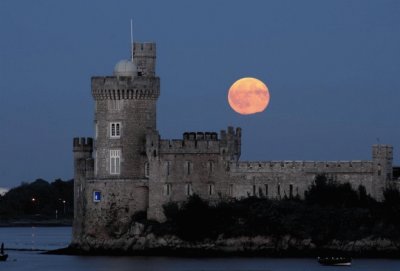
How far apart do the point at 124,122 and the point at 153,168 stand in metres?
3.61

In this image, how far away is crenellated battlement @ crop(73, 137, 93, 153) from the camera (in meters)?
129

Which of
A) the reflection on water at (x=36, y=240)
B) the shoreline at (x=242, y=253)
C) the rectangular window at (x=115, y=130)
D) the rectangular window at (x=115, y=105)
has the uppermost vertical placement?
the rectangular window at (x=115, y=105)

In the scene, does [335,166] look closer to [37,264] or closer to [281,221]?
[281,221]

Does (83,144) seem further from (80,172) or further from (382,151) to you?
(382,151)

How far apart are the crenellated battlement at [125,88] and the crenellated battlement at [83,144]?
4.88m

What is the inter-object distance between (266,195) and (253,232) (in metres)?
4.61

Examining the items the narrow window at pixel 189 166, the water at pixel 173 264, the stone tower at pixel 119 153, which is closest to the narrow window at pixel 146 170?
the stone tower at pixel 119 153

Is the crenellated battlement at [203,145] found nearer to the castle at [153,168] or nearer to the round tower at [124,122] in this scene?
the castle at [153,168]

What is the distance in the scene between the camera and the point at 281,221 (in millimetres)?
119125

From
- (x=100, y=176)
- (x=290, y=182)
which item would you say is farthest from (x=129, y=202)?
(x=290, y=182)

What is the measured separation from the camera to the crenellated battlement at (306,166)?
122m

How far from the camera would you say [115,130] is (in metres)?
125

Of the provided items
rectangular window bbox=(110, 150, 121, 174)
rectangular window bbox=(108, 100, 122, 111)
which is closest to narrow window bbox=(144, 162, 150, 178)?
rectangular window bbox=(110, 150, 121, 174)

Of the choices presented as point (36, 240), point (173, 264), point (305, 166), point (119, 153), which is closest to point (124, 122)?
point (119, 153)
